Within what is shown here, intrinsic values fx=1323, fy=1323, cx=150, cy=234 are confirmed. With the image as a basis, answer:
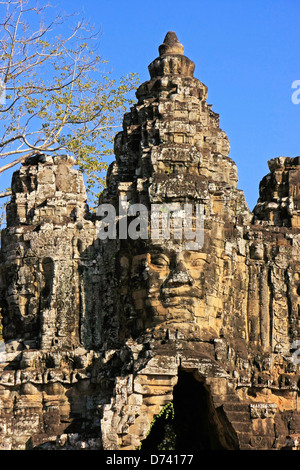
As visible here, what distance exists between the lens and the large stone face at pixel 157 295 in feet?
82.9

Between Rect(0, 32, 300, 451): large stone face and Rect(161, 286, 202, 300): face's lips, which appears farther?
Rect(161, 286, 202, 300): face's lips

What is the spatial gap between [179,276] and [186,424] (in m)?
3.67

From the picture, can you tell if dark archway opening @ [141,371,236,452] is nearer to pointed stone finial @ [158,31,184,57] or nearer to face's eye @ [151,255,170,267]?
face's eye @ [151,255,170,267]

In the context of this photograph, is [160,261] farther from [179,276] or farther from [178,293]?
[178,293]

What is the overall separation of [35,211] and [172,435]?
558 cm

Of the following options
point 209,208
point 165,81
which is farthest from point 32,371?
point 165,81

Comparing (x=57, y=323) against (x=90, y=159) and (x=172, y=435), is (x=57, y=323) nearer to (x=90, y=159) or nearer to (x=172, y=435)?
(x=172, y=435)

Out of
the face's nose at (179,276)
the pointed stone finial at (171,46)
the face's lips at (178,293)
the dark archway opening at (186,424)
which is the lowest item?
the dark archway opening at (186,424)

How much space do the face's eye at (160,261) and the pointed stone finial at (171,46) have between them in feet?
16.6

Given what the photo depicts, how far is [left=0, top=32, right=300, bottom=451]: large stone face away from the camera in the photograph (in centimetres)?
2527

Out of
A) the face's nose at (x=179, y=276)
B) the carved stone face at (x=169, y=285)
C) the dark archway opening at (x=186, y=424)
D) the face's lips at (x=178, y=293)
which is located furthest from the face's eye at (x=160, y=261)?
the dark archway opening at (x=186, y=424)

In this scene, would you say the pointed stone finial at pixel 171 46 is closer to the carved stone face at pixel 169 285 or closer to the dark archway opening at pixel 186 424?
the carved stone face at pixel 169 285

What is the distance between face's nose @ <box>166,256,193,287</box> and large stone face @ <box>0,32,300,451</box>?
0.09ft

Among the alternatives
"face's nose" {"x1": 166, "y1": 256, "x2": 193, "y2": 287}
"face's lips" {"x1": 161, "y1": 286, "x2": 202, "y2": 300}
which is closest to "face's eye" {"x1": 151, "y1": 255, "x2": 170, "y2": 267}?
"face's nose" {"x1": 166, "y1": 256, "x2": 193, "y2": 287}
